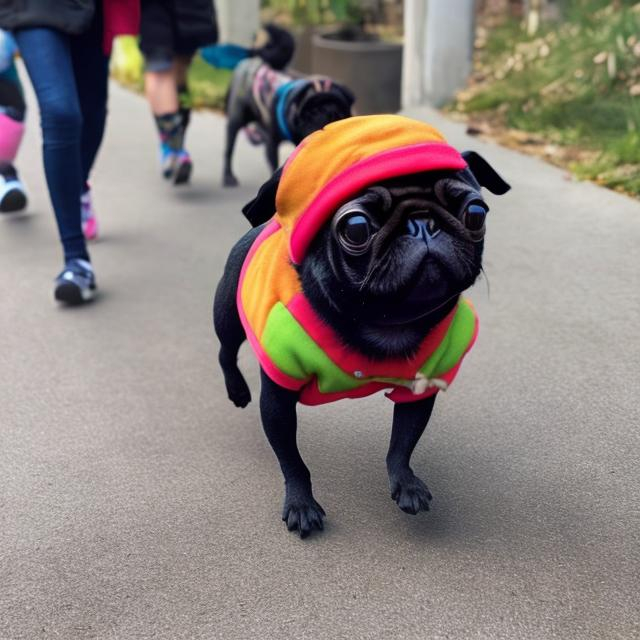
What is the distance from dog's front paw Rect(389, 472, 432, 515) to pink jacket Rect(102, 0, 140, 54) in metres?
2.49

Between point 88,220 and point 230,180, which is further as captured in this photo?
point 230,180

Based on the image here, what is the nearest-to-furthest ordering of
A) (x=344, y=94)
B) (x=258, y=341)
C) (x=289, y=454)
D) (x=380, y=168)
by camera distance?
1. (x=380, y=168)
2. (x=258, y=341)
3. (x=289, y=454)
4. (x=344, y=94)

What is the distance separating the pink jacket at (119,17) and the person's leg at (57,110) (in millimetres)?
289

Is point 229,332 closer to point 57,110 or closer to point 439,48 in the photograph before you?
point 57,110

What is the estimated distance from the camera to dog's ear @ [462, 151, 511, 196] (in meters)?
2.05

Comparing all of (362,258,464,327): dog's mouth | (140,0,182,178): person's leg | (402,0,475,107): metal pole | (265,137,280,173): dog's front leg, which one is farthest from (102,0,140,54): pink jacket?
(402,0,475,107): metal pole

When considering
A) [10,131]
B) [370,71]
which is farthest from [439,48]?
[10,131]

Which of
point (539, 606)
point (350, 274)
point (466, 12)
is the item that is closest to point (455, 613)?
point (539, 606)

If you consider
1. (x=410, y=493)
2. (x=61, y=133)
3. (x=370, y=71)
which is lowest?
(x=370, y=71)

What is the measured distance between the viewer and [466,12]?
22.6ft

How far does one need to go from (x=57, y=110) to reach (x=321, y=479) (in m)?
1.92

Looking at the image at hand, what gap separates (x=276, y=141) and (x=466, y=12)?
282 centimetres

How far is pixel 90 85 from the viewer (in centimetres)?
408

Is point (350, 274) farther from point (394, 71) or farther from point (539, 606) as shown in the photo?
point (394, 71)
